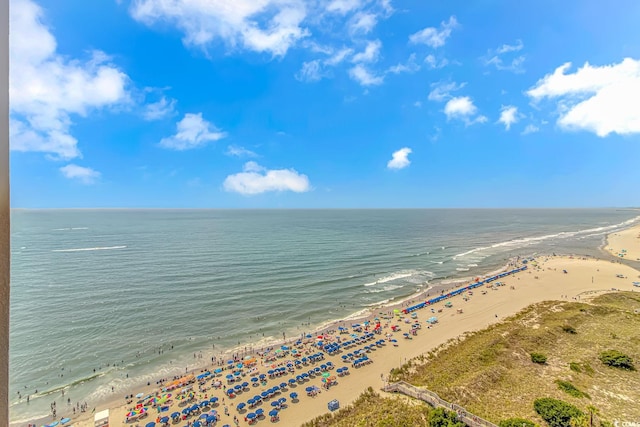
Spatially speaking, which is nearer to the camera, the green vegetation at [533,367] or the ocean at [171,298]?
the green vegetation at [533,367]

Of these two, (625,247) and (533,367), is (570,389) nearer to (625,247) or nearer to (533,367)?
(533,367)

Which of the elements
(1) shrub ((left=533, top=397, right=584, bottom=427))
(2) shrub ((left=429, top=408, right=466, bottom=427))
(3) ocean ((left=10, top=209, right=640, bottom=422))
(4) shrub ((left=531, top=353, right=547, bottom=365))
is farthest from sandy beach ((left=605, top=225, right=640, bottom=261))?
(2) shrub ((left=429, top=408, right=466, bottom=427))

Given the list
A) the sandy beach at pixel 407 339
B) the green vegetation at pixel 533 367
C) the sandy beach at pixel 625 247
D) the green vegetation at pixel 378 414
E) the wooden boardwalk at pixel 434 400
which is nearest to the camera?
the wooden boardwalk at pixel 434 400

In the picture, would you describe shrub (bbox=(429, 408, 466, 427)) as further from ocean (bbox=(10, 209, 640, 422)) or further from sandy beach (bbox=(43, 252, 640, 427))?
ocean (bbox=(10, 209, 640, 422))

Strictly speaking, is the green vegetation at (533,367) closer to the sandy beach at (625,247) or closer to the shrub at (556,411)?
the shrub at (556,411)

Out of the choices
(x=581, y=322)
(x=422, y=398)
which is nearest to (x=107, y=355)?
(x=422, y=398)

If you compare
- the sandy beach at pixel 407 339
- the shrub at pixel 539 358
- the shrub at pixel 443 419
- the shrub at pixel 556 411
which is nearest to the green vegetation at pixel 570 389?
the shrub at pixel 556 411

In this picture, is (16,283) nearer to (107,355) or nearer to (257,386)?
(107,355)
